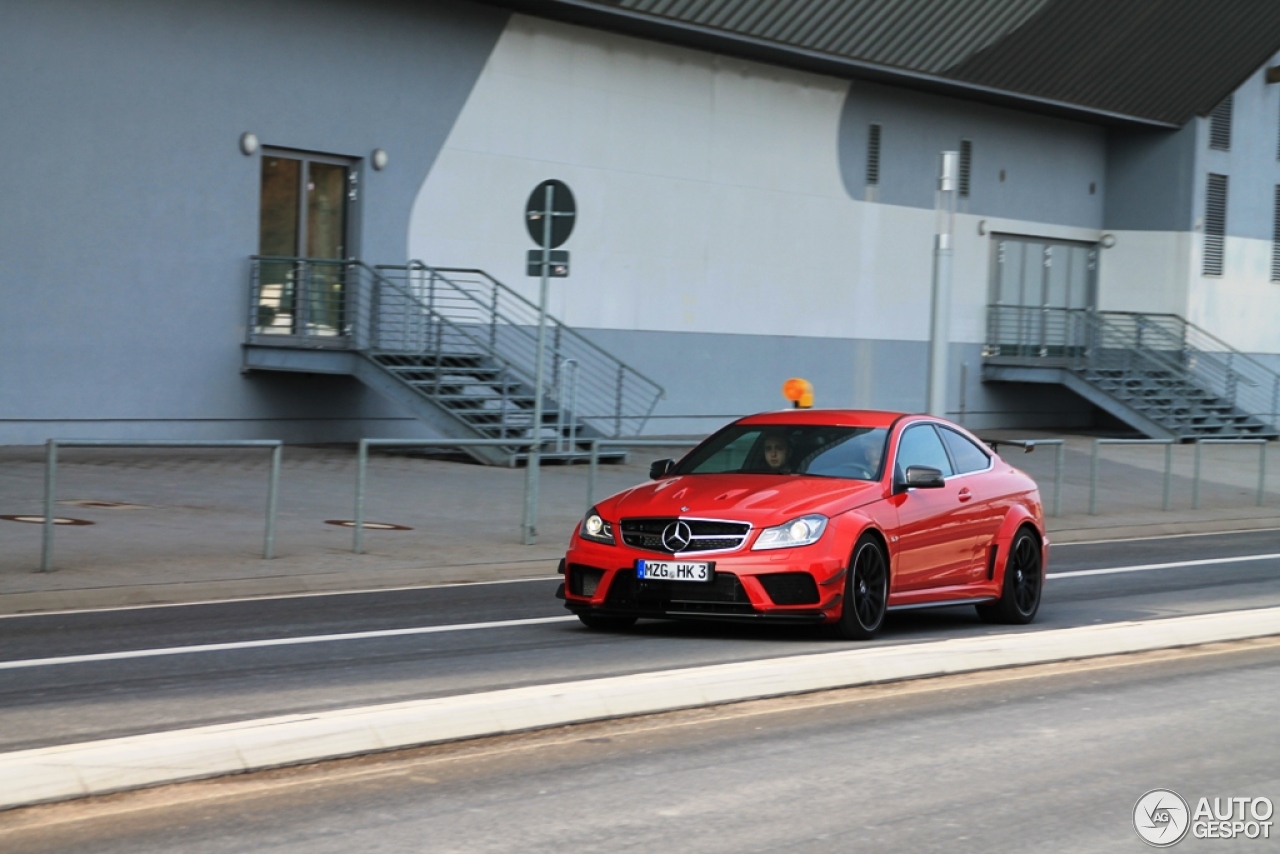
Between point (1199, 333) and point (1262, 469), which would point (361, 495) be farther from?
point (1199, 333)

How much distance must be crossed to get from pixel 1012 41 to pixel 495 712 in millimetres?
29141

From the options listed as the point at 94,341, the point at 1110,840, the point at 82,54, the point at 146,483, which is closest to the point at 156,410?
the point at 94,341

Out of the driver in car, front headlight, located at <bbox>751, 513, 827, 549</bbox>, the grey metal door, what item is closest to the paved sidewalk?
the driver in car

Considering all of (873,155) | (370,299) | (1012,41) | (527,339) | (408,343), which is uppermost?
(1012,41)

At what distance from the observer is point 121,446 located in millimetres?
13367

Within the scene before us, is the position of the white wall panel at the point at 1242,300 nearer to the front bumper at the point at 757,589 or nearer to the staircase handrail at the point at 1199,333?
the staircase handrail at the point at 1199,333

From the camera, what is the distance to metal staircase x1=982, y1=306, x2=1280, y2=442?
3672 centimetres

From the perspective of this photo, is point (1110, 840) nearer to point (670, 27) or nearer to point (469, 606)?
point (469, 606)

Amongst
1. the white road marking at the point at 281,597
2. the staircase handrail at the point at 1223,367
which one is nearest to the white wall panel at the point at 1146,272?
the staircase handrail at the point at 1223,367

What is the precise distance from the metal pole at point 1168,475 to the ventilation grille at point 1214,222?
1869 cm

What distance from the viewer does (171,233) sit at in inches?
940

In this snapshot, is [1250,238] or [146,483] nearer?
[146,483]

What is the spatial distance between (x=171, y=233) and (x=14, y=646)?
48.2ft

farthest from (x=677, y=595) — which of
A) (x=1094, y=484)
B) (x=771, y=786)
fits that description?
(x=1094, y=484)
